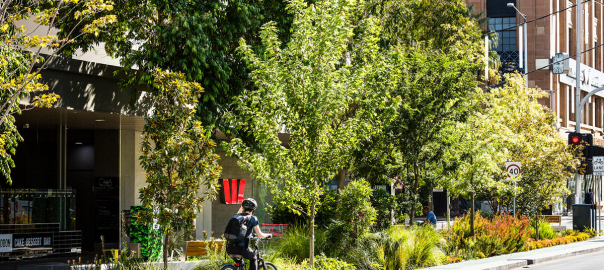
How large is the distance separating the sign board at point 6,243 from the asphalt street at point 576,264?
41.2 feet

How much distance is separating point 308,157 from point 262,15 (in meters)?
5.32

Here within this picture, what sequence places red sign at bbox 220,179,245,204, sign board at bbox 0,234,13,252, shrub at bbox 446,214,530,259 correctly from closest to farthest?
sign board at bbox 0,234,13,252, shrub at bbox 446,214,530,259, red sign at bbox 220,179,245,204

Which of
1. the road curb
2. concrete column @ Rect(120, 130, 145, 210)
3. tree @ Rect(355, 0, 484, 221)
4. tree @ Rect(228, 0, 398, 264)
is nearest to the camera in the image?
tree @ Rect(228, 0, 398, 264)

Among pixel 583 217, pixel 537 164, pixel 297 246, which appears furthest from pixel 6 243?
pixel 583 217

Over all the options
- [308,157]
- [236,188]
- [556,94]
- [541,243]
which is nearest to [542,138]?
[541,243]

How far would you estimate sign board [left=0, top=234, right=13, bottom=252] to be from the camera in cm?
1627

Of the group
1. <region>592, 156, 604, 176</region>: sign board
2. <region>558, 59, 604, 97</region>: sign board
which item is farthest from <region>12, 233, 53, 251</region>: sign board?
<region>558, 59, 604, 97</region>: sign board

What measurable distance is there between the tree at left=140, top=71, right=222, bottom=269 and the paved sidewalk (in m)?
6.80

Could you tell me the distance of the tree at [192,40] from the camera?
1570cm

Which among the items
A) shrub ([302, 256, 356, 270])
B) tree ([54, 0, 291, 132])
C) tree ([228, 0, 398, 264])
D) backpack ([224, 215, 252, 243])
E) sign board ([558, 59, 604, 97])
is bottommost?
shrub ([302, 256, 356, 270])

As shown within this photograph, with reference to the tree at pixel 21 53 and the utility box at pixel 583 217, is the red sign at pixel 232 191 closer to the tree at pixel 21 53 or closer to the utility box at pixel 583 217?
the tree at pixel 21 53

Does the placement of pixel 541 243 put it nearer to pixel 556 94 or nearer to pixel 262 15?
pixel 262 15

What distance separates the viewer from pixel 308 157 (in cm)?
1335

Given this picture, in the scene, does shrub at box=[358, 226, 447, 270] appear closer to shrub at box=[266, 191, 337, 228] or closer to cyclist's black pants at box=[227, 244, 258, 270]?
shrub at box=[266, 191, 337, 228]
